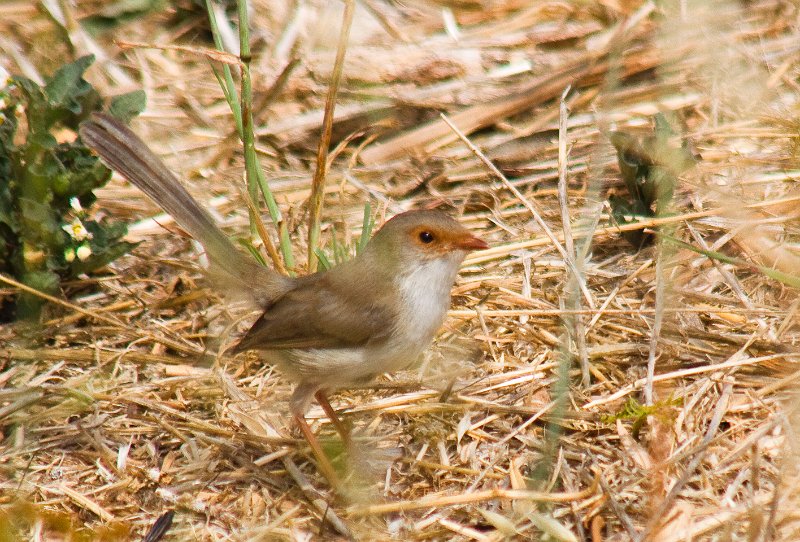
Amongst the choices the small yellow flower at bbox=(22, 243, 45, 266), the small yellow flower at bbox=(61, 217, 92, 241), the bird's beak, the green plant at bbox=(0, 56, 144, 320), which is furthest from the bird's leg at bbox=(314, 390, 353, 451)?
the small yellow flower at bbox=(22, 243, 45, 266)

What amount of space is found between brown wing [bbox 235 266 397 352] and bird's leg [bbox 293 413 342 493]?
377mm

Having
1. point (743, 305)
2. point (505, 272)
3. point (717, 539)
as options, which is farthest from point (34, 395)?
point (743, 305)

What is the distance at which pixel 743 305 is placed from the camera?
4871 mm

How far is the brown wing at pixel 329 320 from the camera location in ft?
14.9

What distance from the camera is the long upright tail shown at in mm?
4695

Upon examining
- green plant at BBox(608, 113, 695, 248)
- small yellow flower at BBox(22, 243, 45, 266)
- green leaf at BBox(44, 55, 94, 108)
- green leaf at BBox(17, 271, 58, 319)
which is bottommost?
green plant at BBox(608, 113, 695, 248)

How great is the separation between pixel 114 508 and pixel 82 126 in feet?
5.97

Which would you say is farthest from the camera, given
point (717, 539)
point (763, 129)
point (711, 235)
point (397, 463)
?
point (763, 129)

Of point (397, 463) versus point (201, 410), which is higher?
point (201, 410)

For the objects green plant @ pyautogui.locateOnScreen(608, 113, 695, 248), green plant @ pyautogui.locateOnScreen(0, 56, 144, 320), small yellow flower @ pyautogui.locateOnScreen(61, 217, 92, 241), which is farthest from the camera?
green plant @ pyautogui.locateOnScreen(608, 113, 695, 248)

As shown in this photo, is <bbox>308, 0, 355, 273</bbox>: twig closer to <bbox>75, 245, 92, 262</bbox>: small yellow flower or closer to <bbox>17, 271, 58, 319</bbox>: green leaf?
<bbox>75, 245, 92, 262</bbox>: small yellow flower

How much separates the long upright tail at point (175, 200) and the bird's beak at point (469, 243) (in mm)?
934

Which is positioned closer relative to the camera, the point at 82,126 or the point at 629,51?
the point at 82,126

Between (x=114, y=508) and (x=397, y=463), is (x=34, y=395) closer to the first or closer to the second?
(x=114, y=508)
